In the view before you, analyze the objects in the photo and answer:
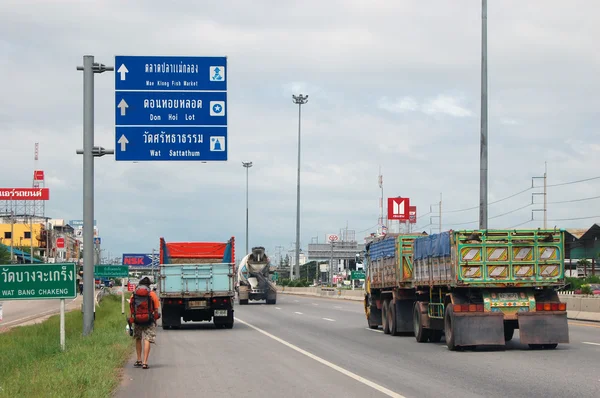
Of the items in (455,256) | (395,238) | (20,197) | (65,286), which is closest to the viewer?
(65,286)

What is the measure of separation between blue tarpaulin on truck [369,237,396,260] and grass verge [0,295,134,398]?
777 cm

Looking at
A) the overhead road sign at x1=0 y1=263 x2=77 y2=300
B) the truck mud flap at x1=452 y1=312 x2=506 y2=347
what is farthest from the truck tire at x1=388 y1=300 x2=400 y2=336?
the overhead road sign at x1=0 y1=263 x2=77 y2=300

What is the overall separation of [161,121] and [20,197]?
104700mm

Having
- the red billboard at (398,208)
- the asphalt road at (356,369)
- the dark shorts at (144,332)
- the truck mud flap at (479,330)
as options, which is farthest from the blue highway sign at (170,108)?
the red billboard at (398,208)

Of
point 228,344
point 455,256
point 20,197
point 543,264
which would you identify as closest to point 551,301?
point 543,264

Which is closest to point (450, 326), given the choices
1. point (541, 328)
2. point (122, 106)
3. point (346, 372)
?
point (541, 328)

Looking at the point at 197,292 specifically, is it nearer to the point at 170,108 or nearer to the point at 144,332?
the point at 170,108

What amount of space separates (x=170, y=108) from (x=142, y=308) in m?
7.56

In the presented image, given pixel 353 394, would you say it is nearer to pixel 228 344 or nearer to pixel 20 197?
pixel 228 344

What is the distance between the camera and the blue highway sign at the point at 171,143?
2222 centimetres

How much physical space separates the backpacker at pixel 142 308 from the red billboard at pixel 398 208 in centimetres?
7476

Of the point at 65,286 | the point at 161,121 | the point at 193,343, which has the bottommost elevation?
the point at 193,343

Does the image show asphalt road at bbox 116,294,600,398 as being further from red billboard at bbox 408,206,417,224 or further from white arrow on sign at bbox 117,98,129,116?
red billboard at bbox 408,206,417,224

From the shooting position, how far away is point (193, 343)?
2333cm
